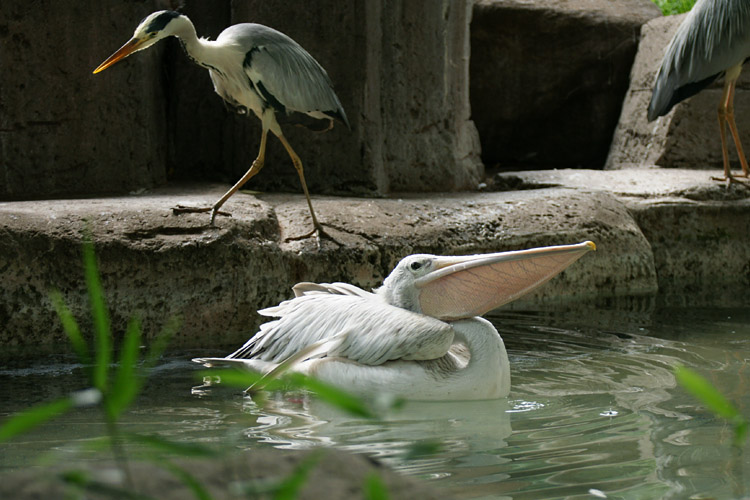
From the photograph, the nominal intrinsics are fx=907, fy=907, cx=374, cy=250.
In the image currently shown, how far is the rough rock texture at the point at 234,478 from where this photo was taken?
127 cm

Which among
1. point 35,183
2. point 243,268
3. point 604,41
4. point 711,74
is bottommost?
point 243,268

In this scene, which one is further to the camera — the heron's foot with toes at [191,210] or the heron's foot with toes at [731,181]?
the heron's foot with toes at [731,181]

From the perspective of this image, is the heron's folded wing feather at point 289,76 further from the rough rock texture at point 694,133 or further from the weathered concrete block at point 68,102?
the rough rock texture at point 694,133

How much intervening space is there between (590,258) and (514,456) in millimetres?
3492

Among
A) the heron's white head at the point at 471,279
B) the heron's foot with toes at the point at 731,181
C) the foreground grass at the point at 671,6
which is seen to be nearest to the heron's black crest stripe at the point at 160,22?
the heron's white head at the point at 471,279

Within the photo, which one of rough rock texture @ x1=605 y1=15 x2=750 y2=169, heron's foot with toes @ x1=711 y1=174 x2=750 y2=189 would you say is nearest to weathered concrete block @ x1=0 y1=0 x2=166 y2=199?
heron's foot with toes @ x1=711 y1=174 x2=750 y2=189

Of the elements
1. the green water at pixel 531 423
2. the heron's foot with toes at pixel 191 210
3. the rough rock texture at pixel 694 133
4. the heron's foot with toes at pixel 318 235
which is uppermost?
the rough rock texture at pixel 694 133

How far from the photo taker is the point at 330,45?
671 cm

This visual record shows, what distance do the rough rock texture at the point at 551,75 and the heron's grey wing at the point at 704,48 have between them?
222 centimetres

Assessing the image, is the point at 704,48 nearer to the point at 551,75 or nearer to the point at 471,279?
the point at 551,75

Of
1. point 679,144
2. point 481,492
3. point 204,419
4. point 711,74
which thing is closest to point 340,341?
point 204,419

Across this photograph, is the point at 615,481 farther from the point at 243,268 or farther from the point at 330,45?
the point at 330,45

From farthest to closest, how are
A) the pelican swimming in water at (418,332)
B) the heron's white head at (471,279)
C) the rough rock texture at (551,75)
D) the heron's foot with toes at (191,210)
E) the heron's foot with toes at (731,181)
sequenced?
1. the rough rock texture at (551,75)
2. the heron's foot with toes at (731,181)
3. the heron's foot with toes at (191,210)
4. the heron's white head at (471,279)
5. the pelican swimming in water at (418,332)

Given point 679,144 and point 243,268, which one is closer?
point 243,268
